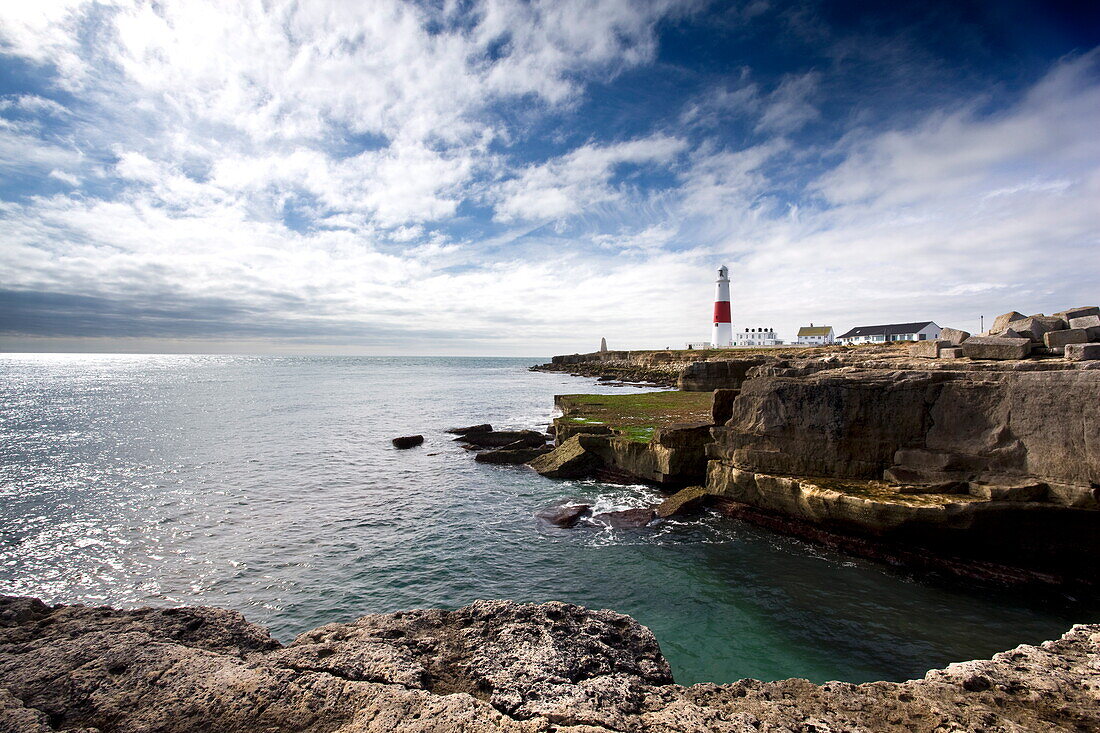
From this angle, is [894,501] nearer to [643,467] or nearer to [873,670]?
[873,670]

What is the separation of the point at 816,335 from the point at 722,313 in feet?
81.8

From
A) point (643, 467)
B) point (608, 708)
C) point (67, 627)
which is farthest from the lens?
point (643, 467)

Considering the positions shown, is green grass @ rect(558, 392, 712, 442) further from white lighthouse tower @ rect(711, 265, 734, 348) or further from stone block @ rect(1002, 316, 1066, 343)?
white lighthouse tower @ rect(711, 265, 734, 348)

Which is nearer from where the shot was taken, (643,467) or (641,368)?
(643,467)

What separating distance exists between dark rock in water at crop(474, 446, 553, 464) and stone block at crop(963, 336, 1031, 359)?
16515 millimetres

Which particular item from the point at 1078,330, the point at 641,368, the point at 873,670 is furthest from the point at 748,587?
the point at 641,368

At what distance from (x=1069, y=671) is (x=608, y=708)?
16.7 ft

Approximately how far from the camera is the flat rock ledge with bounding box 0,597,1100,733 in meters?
4.09

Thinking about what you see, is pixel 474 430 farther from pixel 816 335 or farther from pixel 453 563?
pixel 816 335

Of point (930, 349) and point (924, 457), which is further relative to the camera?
point (930, 349)

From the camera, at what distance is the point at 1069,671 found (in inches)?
194

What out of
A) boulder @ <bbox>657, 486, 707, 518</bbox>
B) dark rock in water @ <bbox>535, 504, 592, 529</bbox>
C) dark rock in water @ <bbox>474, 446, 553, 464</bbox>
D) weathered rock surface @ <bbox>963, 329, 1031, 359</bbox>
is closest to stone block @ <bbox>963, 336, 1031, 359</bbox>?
weathered rock surface @ <bbox>963, 329, 1031, 359</bbox>

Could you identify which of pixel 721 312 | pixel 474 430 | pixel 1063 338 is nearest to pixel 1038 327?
pixel 1063 338

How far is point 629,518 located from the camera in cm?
1435
